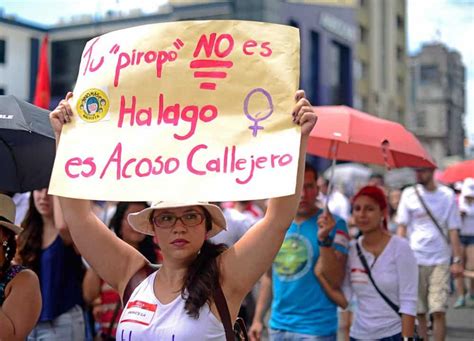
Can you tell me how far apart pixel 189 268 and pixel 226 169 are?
462 mm

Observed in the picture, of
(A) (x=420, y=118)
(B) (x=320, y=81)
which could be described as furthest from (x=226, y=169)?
(A) (x=420, y=118)

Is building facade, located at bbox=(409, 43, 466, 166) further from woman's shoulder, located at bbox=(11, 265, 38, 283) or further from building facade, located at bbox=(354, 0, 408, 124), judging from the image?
woman's shoulder, located at bbox=(11, 265, 38, 283)

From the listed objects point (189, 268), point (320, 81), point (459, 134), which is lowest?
point (189, 268)

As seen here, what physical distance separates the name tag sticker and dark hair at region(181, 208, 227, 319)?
0.14 metres

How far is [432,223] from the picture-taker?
744 cm

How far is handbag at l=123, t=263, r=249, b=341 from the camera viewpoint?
2639mm

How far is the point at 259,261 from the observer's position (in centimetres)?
270

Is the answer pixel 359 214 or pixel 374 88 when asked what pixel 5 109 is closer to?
pixel 359 214

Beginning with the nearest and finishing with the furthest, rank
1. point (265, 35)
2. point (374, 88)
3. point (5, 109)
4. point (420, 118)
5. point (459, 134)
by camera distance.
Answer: point (265, 35) < point (5, 109) < point (374, 88) < point (420, 118) < point (459, 134)

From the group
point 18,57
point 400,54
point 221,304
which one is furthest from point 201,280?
point 400,54

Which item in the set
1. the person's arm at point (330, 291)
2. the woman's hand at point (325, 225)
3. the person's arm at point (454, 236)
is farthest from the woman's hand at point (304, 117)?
the person's arm at point (454, 236)

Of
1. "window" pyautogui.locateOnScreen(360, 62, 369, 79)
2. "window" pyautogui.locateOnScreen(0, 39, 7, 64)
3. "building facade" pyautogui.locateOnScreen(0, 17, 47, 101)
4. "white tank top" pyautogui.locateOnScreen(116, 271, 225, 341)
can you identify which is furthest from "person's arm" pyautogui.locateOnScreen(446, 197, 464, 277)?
"window" pyautogui.locateOnScreen(360, 62, 369, 79)

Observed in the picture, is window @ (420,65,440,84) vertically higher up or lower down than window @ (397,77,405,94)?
higher up

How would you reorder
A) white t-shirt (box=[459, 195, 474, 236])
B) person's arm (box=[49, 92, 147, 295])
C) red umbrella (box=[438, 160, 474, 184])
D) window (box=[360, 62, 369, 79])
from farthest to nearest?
1. window (box=[360, 62, 369, 79])
2. white t-shirt (box=[459, 195, 474, 236])
3. red umbrella (box=[438, 160, 474, 184])
4. person's arm (box=[49, 92, 147, 295])
